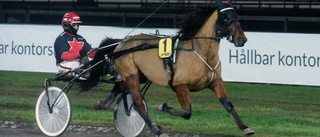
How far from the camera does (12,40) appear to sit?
15.9 meters

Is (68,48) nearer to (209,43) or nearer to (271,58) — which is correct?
(209,43)

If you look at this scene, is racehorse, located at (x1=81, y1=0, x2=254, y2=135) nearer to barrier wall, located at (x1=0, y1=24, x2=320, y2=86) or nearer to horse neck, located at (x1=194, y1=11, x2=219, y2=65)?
horse neck, located at (x1=194, y1=11, x2=219, y2=65)

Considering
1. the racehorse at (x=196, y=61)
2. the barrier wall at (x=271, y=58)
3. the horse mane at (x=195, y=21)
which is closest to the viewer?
the racehorse at (x=196, y=61)

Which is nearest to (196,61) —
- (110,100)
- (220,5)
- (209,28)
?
(209,28)

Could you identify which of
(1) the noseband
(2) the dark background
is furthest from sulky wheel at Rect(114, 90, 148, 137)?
(2) the dark background

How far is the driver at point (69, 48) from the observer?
8.71 metres

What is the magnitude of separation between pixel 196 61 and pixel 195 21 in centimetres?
57

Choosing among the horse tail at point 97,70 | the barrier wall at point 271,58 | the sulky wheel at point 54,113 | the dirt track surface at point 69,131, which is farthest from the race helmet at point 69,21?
the barrier wall at point 271,58

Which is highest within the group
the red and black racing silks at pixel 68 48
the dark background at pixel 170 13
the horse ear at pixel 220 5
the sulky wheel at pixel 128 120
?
the horse ear at pixel 220 5

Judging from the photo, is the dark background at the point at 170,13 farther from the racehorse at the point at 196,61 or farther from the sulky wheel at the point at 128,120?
the racehorse at the point at 196,61

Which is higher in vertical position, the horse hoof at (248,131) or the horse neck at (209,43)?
the horse neck at (209,43)

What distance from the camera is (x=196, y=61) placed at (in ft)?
25.0

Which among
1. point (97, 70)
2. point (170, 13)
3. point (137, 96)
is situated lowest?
point (170, 13)

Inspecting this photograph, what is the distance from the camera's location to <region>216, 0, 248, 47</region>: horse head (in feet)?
24.0
